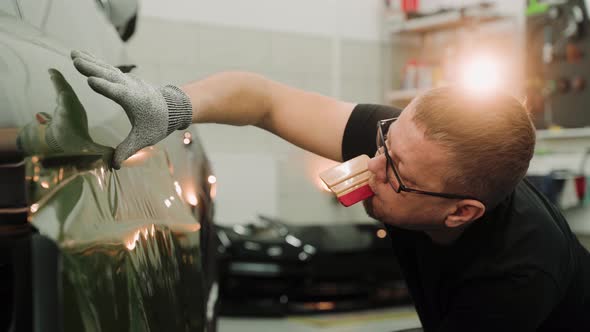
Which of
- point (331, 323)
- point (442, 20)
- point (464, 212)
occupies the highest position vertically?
point (442, 20)

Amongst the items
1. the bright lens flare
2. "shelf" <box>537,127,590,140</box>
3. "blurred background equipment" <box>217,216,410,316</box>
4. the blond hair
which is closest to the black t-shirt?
the blond hair

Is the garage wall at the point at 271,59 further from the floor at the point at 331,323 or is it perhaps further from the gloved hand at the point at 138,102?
the gloved hand at the point at 138,102

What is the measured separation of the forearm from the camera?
41.9 inches

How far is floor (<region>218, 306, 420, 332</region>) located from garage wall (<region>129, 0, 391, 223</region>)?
83 cm

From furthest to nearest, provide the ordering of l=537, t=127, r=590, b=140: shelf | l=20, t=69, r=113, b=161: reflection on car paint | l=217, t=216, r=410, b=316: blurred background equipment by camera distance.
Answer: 1. l=537, t=127, r=590, b=140: shelf
2. l=217, t=216, r=410, b=316: blurred background equipment
3. l=20, t=69, r=113, b=161: reflection on car paint

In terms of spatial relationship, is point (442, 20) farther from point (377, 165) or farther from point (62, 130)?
point (62, 130)

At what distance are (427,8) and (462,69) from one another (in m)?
0.80

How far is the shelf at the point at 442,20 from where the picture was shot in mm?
4520

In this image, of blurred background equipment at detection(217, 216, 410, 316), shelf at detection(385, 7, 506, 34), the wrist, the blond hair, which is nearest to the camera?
the wrist

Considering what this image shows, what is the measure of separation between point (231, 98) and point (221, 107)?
4cm

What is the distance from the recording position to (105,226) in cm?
55

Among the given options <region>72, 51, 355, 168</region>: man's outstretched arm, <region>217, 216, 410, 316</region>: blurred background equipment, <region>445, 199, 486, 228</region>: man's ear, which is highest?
<region>72, 51, 355, 168</region>: man's outstretched arm

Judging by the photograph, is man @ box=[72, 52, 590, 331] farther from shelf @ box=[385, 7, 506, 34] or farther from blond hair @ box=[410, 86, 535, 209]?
shelf @ box=[385, 7, 506, 34]

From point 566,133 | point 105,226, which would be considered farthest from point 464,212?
point 566,133
